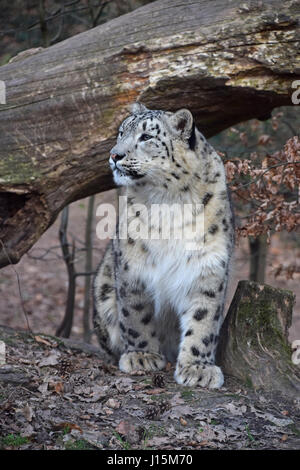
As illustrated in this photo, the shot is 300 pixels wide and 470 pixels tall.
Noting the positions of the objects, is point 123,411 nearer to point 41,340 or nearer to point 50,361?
point 50,361

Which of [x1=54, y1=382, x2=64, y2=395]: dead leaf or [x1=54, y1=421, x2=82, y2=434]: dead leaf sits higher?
[x1=54, y1=382, x2=64, y2=395]: dead leaf

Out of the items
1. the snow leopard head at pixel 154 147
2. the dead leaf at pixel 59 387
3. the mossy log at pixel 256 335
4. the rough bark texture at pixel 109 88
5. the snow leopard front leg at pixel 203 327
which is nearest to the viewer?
the dead leaf at pixel 59 387

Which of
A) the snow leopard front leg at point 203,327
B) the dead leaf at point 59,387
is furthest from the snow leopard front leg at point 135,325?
the dead leaf at point 59,387

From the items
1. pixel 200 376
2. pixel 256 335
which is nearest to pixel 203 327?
pixel 200 376

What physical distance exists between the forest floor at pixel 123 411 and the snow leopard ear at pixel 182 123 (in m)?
2.09

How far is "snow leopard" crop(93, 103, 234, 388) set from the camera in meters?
5.94

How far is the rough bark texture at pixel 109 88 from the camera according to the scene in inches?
249

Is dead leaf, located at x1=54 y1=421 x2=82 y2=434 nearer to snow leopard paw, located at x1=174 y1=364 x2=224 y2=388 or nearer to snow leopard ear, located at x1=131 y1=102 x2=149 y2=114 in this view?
snow leopard paw, located at x1=174 y1=364 x2=224 y2=388

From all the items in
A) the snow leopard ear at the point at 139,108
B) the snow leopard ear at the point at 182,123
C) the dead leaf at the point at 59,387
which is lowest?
the dead leaf at the point at 59,387

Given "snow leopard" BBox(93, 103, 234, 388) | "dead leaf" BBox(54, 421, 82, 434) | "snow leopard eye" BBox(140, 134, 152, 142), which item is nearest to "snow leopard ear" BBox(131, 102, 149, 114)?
"snow leopard" BBox(93, 103, 234, 388)

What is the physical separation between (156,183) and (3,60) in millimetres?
5442

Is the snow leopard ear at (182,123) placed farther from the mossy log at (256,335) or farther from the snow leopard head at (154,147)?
the mossy log at (256,335)

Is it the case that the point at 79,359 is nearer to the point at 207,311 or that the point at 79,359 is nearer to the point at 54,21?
the point at 207,311
